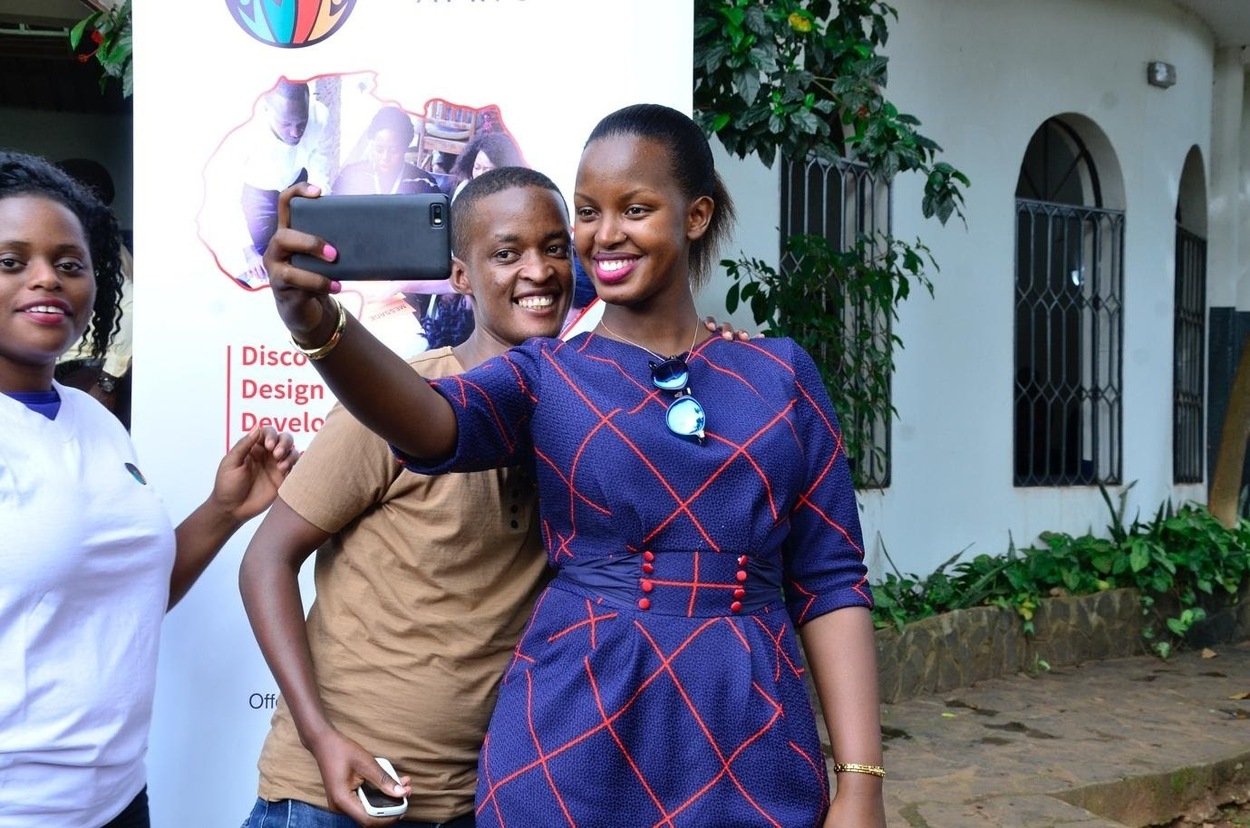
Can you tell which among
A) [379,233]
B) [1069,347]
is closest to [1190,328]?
[1069,347]

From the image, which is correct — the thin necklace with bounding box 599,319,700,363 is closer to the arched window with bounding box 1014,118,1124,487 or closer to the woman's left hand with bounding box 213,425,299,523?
the woman's left hand with bounding box 213,425,299,523

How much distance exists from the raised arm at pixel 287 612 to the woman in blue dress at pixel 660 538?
0.24m

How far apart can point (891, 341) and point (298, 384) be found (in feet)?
13.3

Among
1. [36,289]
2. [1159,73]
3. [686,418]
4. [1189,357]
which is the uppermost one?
[1159,73]

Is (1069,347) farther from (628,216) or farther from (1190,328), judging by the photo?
(628,216)

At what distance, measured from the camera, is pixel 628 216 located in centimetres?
162

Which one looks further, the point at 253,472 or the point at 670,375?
the point at 253,472

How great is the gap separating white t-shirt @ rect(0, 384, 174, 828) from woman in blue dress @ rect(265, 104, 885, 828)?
1.77 feet

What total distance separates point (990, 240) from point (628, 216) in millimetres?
5354

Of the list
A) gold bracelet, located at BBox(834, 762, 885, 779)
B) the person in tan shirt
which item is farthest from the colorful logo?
gold bracelet, located at BBox(834, 762, 885, 779)

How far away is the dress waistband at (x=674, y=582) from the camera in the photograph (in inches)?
60.7

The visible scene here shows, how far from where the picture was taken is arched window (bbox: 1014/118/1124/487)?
281 inches

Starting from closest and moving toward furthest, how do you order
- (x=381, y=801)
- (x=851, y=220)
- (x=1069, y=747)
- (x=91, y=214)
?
(x=381, y=801)
(x=91, y=214)
(x=1069, y=747)
(x=851, y=220)

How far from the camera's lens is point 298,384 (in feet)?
7.77
